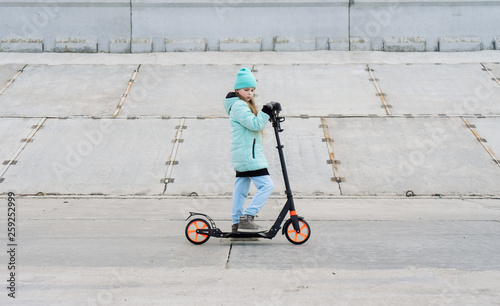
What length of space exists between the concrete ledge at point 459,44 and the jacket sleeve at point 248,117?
30.5ft

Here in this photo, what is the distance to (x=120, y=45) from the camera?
47.2 feet

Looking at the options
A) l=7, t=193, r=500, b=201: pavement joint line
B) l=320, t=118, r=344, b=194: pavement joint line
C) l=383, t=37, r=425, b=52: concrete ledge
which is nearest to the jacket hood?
l=7, t=193, r=500, b=201: pavement joint line

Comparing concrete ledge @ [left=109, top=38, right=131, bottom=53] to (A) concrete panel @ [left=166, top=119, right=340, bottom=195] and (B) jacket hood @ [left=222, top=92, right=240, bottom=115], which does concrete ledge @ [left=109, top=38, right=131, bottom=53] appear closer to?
(A) concrete panel @ [left=166, top=119, right=340, bottom=195]

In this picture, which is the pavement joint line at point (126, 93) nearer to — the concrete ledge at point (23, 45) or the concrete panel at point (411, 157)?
the concrete ledge at point (23, 45)

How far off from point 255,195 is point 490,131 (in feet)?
19.8

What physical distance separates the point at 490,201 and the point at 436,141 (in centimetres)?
185

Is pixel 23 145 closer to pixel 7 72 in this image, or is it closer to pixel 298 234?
pixel 7 72

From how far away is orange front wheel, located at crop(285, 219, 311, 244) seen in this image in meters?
6.09

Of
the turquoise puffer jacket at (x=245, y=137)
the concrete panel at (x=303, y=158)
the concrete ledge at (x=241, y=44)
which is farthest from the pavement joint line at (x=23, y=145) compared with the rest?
the turquoise puffer jacket at (x=245, y=137)

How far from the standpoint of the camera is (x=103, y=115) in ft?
37.8

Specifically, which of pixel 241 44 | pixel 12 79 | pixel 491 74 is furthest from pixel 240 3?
pixel 491 74

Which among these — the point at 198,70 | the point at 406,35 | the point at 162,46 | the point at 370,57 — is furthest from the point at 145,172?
the point at 406,35

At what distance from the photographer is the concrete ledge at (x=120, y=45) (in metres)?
14.4

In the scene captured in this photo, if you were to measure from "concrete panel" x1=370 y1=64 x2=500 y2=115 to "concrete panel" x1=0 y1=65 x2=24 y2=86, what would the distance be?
269 inches
